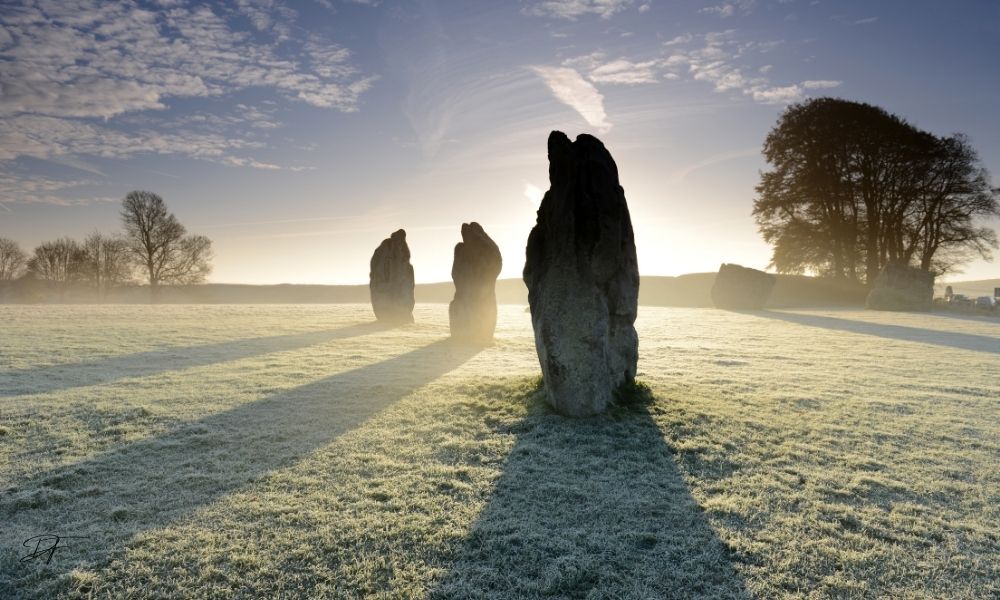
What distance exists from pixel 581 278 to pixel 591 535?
393 cm

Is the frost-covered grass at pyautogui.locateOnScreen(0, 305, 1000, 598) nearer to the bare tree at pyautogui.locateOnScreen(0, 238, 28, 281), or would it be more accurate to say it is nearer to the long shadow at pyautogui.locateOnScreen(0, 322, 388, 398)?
the long shadow at pyautogui.locateOnScreen(0, 322, 388, 398)

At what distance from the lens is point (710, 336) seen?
56.3ft

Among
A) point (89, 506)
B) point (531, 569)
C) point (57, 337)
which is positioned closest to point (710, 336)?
point (531, 569)

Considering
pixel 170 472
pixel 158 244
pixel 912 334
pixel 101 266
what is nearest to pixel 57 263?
pixel 101 266

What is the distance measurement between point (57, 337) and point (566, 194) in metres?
17.3

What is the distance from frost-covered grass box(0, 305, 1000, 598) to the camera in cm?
357

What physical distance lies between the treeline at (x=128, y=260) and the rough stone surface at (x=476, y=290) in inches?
1406

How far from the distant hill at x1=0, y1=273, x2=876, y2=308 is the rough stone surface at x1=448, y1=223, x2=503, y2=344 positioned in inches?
1007

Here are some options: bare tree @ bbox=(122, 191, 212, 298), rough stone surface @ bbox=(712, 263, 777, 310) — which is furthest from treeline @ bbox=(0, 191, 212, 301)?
rough stone surface @ bbox=(712, 263, 777, 310)

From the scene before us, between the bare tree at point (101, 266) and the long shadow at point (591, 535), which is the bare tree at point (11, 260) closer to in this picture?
the bare tree at point (101, 266)

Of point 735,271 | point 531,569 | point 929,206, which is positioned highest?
point 929,206

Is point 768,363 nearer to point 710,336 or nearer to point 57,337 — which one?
point 710,336

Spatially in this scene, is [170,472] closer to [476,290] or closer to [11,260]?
[476,290]

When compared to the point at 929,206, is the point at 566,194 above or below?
below
